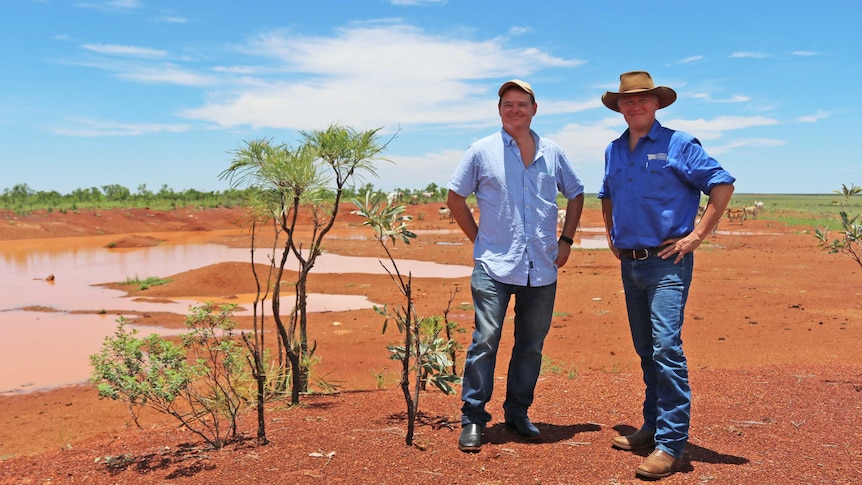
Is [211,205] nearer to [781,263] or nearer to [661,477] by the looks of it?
[781,263]

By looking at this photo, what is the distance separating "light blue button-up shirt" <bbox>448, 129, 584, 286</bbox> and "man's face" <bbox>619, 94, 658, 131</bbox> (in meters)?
0.51

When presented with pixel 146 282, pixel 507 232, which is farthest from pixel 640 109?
pixel 146 282

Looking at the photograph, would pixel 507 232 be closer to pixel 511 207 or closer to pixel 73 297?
pixel 511 207

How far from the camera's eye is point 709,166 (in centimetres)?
341

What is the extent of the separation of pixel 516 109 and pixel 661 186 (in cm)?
90

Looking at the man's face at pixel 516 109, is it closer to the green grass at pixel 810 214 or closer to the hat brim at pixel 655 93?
the hat brim at pixel 655 93

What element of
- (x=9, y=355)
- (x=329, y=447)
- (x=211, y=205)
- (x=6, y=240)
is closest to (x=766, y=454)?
(x=329, y=447)

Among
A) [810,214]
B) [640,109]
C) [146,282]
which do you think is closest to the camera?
[640,109]

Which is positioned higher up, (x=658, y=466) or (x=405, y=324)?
(x=405, y=324)

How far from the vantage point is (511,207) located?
12.2 feet

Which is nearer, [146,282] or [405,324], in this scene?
[405,324]

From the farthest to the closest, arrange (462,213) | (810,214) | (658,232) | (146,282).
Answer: (810,214)
(146,282)
(462,213)
(658,232)

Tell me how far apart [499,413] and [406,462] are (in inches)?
46.5

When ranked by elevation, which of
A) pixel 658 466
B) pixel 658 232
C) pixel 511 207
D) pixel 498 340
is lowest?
pixel 658 466
